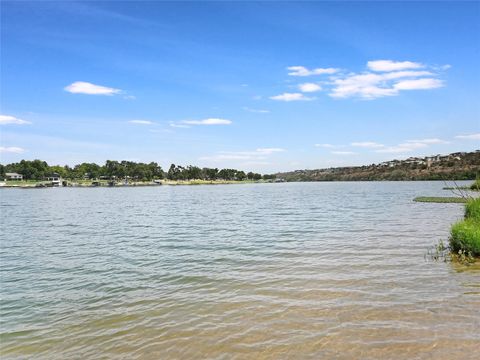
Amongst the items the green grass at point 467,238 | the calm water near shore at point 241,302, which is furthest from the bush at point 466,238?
the calm water near shore at point 241,302

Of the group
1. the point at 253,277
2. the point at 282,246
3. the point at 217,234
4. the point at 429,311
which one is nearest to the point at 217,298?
the point at 253,277

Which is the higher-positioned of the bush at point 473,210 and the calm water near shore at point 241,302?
the bush at point 473,210

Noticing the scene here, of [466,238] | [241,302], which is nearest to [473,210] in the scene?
[466,238]

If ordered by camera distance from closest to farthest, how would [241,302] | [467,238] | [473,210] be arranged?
[241,302]
[467,238]
[473,210]

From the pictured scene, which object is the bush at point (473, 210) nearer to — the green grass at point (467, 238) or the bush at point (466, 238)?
the green grass at point (467, 238)

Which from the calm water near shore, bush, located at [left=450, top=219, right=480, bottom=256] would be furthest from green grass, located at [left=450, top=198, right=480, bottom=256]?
the calm water near shore

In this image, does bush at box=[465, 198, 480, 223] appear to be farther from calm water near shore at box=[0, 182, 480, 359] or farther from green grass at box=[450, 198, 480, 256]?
calm water near shore at box=[0, 182, 480, 359]

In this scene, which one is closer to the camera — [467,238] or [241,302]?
[241,302]

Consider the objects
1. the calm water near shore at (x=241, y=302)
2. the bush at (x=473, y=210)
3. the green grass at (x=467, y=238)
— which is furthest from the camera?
the bush at (x=473, y=210)

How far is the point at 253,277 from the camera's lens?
60.4 feet

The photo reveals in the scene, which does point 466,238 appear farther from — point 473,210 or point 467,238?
point 473,210

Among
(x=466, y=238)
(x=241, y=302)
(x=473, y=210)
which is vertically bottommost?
(x=241, y=302)

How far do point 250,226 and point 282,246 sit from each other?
45.3 feet

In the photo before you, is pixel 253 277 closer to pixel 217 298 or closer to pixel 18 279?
pixel 217 298
